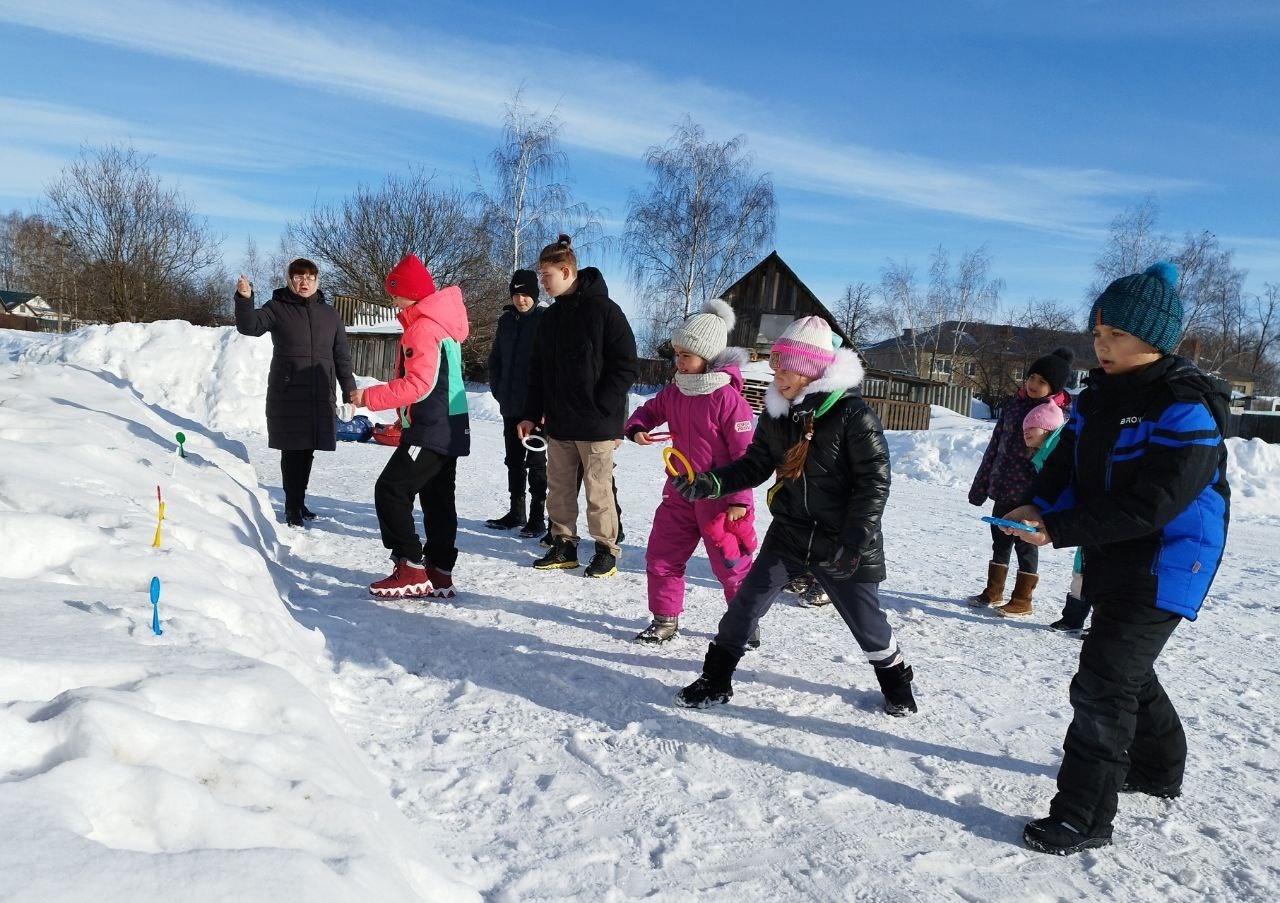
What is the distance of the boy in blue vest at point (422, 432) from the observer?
15.5 ft

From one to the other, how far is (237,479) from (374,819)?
502 cm

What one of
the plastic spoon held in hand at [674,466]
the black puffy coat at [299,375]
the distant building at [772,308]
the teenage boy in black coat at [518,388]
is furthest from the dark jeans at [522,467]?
the distant building at [772,308]

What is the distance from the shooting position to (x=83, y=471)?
4367mm

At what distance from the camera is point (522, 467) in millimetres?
6934

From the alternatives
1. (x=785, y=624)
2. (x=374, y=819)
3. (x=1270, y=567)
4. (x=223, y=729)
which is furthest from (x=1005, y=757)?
(x=1270, y=567)

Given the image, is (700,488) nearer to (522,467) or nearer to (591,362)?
(591,362)

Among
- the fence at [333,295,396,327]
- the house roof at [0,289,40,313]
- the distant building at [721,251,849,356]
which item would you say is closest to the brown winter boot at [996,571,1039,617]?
the fence at [333,295,396,327]

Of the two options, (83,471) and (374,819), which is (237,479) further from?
(374,819)

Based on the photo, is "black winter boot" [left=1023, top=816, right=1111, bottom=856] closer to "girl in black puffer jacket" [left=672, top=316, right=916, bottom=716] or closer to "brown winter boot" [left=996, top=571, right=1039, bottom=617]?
"girl in black puffer jacket" [left=672, top=316, right=916, bottom=716]

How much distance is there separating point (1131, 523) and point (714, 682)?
5.79 ft

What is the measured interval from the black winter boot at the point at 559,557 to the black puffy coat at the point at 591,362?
74 centimetres

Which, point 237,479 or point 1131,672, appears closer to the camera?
point 1131,672

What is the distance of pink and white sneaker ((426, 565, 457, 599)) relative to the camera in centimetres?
494

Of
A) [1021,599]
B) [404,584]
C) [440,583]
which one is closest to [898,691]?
[1021,599]
